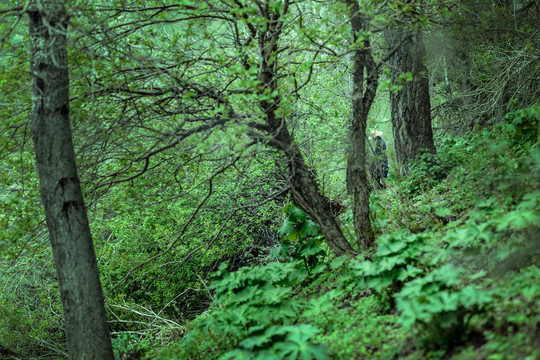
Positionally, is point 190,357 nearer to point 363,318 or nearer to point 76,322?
point 76,322

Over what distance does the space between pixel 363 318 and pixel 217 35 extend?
150 inches

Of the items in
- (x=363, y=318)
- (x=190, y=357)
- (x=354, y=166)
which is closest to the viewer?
(x=363, y=318)

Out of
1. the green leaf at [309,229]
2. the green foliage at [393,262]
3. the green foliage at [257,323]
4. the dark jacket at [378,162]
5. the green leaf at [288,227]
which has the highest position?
the dark jacket at [378,162]

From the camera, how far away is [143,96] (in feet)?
18.3

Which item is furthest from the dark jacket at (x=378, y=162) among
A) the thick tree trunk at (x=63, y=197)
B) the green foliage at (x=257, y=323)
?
the thick tree trunk at (x=63, y=197)

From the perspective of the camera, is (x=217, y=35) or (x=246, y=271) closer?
(x=246, y=271)

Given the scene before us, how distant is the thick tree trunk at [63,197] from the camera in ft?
14.9

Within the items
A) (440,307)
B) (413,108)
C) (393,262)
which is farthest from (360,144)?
(413,108)

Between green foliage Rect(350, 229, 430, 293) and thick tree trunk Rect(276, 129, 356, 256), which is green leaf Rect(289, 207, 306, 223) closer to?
thick tree trunk Rect(276, 129, 356, 256)

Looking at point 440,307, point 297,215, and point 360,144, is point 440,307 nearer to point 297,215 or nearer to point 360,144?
point 360,144

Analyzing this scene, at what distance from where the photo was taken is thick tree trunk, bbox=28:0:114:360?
4.53m

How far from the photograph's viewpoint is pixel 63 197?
458 cm

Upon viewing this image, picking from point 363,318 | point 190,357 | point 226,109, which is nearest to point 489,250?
point 363,318

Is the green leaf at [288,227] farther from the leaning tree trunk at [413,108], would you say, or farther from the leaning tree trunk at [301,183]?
the leaning tree trunk at [413,108]
